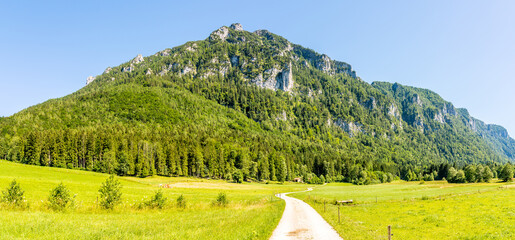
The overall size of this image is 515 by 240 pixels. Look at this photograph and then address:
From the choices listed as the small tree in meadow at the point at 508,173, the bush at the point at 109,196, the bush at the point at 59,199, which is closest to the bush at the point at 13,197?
the bush at the point at 59,199

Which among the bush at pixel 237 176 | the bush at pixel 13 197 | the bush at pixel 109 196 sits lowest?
the bush at pixel 237 176

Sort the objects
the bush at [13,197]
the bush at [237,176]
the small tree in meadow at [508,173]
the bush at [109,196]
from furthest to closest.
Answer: the bush at [237,176]
the small tree in meadow at [508,173]
the bush at [109,196]
the bush at [13,197]

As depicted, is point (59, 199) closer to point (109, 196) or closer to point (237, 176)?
point (109, 196)

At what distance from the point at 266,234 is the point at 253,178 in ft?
417

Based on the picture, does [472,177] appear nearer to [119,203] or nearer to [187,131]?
[119,203]

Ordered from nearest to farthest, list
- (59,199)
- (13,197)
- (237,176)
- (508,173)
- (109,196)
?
(13,197), (59,199), (109,196), (508,173), (237,176)

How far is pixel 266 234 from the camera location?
1905 cm

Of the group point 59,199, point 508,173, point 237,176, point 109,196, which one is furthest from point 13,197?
point 508,173

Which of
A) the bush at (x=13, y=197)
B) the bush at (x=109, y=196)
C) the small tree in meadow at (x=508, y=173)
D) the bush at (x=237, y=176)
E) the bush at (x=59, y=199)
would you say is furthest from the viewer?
the bush at (x=237, y=176)

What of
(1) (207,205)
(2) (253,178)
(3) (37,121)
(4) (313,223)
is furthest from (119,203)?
(3) (37,121)

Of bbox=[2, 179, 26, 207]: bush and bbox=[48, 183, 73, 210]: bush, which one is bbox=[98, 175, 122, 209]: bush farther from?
bbox=[2, 179, 26, 207]: bush

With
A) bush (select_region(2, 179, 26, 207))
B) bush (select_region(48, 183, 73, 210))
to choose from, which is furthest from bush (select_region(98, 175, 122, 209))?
bush (select_region(2, 179, 26, 207))

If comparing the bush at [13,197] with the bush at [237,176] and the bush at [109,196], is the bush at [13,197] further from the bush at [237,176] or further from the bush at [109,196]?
the bush at [237,176]

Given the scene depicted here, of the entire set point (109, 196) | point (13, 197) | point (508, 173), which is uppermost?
point (13, 197)
